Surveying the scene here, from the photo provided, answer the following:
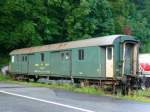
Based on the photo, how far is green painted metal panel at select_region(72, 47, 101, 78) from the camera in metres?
29.7

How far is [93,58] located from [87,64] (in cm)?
91

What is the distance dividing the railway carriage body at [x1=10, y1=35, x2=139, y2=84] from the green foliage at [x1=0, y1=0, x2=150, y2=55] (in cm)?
1467

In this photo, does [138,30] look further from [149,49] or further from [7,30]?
[7,30]

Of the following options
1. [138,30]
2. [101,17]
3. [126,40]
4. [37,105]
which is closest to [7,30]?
[101,17]

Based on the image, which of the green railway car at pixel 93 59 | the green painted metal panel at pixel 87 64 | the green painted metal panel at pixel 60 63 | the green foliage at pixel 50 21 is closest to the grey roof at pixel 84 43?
the green railway car at pixel 93 59

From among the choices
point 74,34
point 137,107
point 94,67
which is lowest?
point 137,107

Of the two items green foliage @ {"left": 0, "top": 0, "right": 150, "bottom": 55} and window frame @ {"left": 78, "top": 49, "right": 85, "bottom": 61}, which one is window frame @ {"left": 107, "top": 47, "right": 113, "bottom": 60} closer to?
window frame @ {"left": 78, "top": 49, "right": 85, "bottom": 61}

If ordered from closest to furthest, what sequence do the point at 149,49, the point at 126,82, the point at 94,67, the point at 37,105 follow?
the point at 37,105
the point at 126,82
the point at 94,67
the point at 149,49

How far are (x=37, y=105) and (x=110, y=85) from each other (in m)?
11.8

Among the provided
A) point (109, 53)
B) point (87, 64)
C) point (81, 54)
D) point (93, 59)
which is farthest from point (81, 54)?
point (109, 53)

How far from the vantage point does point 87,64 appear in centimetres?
3083

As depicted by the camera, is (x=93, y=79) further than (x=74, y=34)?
No

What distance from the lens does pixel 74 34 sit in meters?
56.0

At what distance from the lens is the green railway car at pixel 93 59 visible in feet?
93.8
